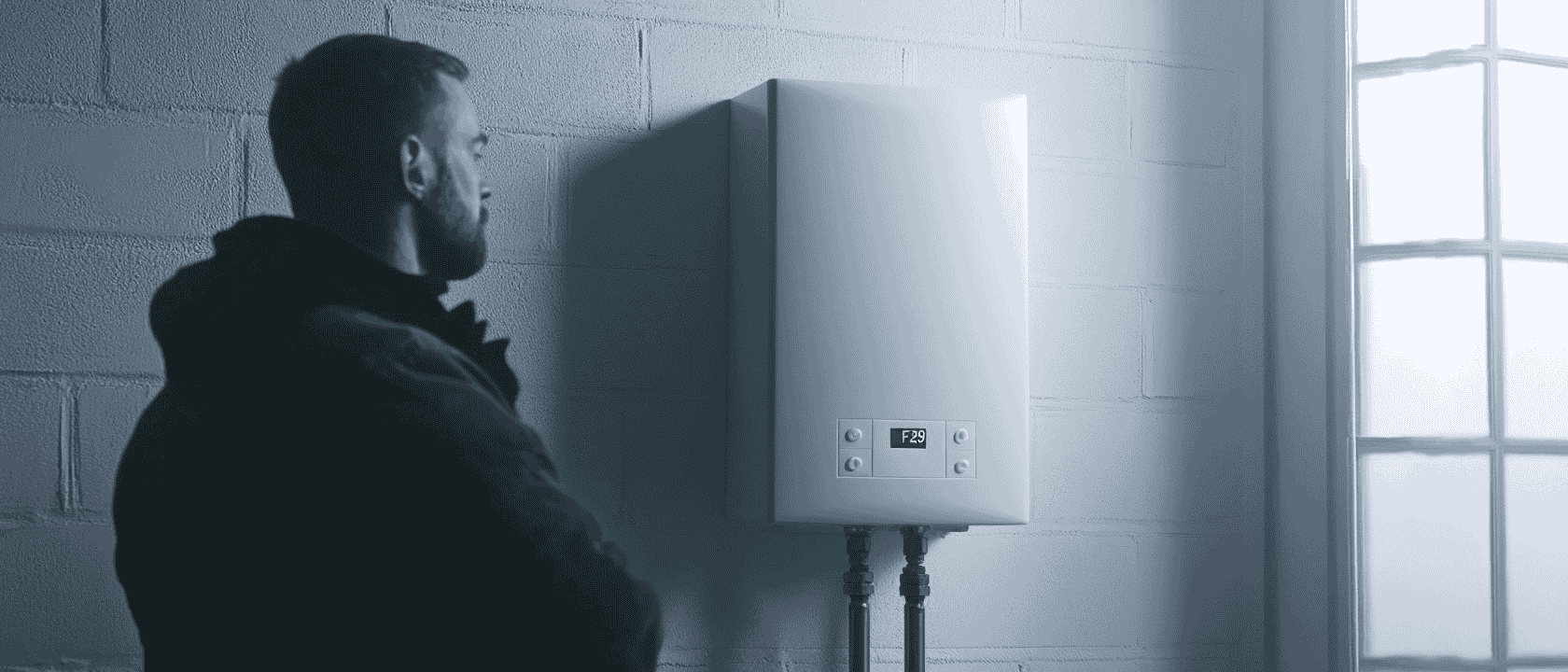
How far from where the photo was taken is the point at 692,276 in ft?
5.57

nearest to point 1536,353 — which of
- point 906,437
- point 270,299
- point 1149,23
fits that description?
point 1149,23

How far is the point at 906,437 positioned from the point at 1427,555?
0.68m

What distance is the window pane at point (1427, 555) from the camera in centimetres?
170

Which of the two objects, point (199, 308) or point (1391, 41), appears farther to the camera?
point (1391, 41)

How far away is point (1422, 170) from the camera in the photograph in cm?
174

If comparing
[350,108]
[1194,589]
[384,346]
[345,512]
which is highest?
[350,108]

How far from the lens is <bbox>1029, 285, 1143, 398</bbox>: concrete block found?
71.9 inches

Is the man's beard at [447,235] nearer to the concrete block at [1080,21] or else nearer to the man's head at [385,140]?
the man's head at [385,140]

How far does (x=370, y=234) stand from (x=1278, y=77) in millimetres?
1219

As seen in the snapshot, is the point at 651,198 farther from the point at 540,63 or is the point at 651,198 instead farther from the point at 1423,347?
the point at 1423,347

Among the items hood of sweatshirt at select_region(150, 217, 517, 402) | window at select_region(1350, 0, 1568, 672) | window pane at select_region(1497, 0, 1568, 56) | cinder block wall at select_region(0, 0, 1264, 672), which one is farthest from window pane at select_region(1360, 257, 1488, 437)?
hood of sweatshirt at select_region(150, 217, 517, 402)

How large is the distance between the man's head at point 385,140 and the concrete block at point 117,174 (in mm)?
112

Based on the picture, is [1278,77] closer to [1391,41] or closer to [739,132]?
[1391,41]

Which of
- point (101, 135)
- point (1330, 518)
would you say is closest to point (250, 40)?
point (101, 135)
